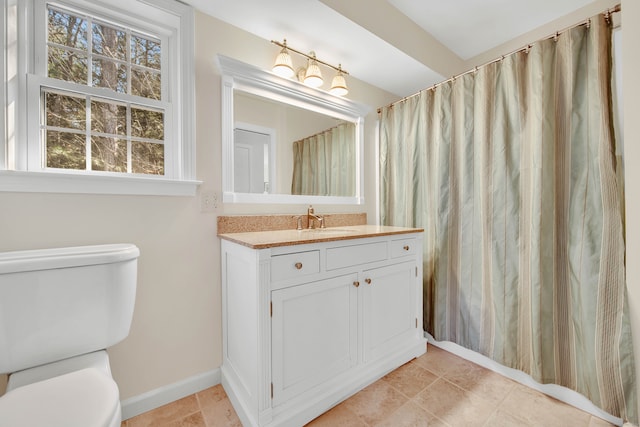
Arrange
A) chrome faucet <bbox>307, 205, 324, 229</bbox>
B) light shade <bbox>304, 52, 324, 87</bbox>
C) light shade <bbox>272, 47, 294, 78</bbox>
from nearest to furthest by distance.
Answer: light shade <bbox>272, 47, 294, 78</bbox>
light shade <bbox>304, 52, 324, 87</bbox>
chrome faucet <bbox>307, 205, 324, 229</bbox>

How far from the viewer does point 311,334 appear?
1.33 meters

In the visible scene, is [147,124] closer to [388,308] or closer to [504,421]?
[388,308]

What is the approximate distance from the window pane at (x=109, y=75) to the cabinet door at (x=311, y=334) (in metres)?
1.35

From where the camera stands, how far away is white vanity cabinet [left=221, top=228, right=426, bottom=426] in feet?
3.93

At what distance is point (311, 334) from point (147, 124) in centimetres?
142

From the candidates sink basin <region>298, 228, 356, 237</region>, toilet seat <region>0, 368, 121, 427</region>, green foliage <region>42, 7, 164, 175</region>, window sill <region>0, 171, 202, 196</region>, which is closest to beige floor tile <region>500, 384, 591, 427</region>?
sink basin <region>298, 228, 356, 237</region>

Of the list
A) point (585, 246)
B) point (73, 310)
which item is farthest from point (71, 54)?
point (585, 246)

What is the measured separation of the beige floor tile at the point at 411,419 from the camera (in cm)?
130

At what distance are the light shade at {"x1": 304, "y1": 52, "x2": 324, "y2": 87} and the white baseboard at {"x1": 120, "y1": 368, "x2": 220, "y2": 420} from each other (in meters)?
1.90

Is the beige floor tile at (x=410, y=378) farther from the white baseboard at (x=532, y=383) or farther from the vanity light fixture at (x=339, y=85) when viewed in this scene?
the vanity light fixture at (x=339, y=85)

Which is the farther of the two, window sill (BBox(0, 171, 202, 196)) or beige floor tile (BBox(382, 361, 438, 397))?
beige floor tile (BBox(382, 361, 438, 397))

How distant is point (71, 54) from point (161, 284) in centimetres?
121

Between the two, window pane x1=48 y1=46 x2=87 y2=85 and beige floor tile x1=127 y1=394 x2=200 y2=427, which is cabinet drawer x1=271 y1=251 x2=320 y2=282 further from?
window pane x1=48 y1=46 x2=87 y2=85

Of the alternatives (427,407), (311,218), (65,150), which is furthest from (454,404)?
(65,150)
